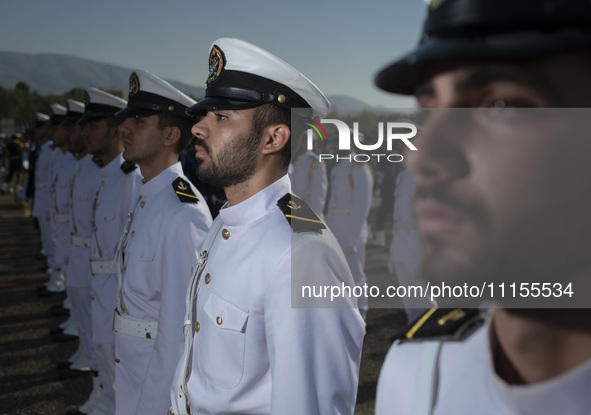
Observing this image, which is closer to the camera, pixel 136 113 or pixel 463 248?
pixel 463 248

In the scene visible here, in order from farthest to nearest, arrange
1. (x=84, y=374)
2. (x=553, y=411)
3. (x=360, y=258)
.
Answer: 1. (x=360, y=258)
2. (x=84, y=374)
3. (x=553, y=411)

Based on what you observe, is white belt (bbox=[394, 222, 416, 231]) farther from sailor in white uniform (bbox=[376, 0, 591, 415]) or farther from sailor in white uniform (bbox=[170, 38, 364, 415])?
sailor in white uniform (bbox=[376, 0, 591, 415])

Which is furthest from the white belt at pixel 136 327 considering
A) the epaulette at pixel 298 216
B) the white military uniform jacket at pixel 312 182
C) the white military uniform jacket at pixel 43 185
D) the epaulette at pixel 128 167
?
the white military uniform jacket at pixel 43 185

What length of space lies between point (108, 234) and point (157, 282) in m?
1.34

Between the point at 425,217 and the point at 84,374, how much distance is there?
5407mm

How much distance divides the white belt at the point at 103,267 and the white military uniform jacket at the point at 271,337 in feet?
6.59

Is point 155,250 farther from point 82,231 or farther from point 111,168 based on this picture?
point 82,231

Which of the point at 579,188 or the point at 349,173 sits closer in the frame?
the point at 579,188

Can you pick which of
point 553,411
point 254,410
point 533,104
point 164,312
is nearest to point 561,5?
point 533,104

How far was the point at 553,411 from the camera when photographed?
836mm

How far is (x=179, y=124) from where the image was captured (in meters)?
3.38

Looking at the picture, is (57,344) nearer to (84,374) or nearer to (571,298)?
(84,374)

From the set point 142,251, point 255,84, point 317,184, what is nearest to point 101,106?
point 142,251

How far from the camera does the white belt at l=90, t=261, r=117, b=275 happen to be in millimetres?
3809
